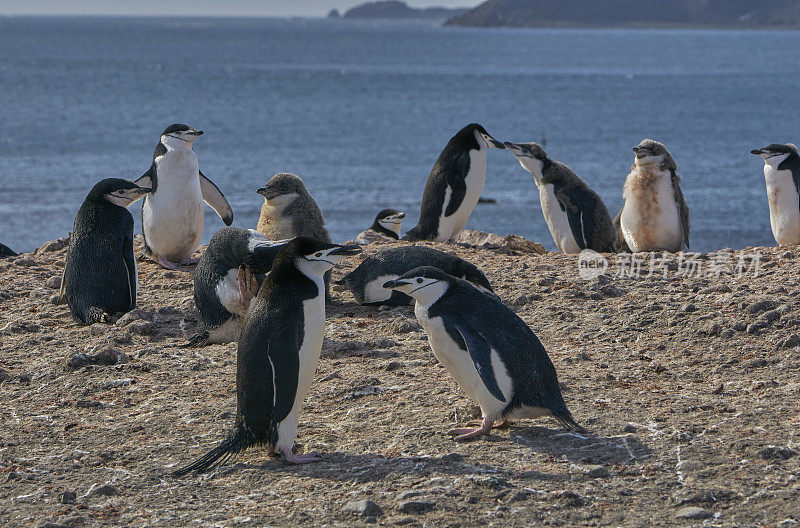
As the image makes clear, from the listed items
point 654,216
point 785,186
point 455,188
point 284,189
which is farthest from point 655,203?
point 284,189

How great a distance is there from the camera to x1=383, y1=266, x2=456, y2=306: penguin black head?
191 inches

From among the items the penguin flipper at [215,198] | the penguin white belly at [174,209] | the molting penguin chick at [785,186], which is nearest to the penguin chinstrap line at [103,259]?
the penguin white belly at [174,209]

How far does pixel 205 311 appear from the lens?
6.37 meters

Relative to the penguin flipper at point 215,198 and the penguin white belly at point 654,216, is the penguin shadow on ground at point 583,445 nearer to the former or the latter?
the penguin white belly at point 654,216

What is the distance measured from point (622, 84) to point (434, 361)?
74275mm

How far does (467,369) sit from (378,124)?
1772 inches

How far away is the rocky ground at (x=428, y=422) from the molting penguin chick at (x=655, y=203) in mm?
2109

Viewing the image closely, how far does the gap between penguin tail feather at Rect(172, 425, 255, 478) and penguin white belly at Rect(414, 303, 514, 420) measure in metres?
0.99

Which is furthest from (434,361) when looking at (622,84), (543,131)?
(622,84)

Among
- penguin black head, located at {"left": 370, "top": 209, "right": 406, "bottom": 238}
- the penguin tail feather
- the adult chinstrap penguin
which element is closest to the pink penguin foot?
the penguin tail feather

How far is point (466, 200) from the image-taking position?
10688mm

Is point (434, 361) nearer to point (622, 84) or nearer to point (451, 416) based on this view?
point (451, 416)

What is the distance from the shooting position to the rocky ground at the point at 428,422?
3977mm

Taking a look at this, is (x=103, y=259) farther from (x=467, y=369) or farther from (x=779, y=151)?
(x=779, y=151)
